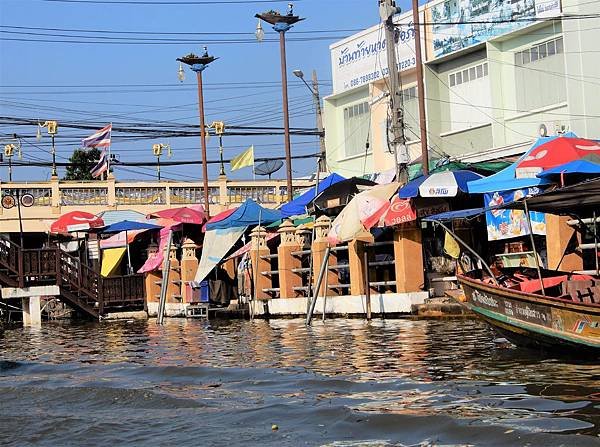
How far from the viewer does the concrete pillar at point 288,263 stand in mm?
28125

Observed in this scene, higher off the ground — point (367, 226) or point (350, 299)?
point (367, 226)

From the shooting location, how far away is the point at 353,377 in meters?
13.8

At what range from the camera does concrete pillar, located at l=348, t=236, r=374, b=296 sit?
25.3 meters

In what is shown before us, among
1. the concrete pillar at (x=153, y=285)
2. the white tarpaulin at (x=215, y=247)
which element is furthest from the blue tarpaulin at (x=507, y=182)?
the concrete pillar at (x=153, y=285)

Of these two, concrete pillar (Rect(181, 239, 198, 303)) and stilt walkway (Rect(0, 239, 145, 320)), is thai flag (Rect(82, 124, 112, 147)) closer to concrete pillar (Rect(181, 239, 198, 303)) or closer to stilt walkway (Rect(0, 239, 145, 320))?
stilt walkway (Rect(0, 239, 145, 320))

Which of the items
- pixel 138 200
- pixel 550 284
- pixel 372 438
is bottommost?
pixel 372 438

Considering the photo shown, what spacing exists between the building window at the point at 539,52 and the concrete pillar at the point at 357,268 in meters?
6.89

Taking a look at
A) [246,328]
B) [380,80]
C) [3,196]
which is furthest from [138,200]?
[246,328]

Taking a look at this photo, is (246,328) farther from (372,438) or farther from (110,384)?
(372,438)

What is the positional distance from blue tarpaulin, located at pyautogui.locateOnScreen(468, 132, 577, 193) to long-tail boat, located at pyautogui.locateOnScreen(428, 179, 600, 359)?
9.30 feet

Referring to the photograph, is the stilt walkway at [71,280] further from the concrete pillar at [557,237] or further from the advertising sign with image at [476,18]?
the concrete pillar at [557,237]

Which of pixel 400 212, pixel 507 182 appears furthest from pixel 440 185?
pixel 507 182

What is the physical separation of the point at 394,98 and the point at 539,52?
5.00 m

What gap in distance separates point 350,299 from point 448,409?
14.7 m
